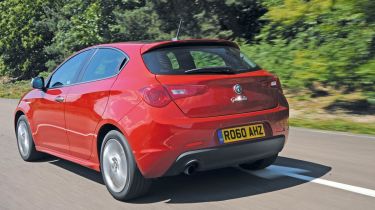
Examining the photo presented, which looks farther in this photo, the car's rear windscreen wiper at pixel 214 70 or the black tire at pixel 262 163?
the black tire at pixel 262 163

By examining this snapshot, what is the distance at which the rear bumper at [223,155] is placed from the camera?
484cm

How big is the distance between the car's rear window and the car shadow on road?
1217 millimetres

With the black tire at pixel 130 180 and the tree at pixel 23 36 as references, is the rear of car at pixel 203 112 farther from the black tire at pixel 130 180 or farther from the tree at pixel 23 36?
the tree at pixel 23 36

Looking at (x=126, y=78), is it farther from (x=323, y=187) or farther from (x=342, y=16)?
(x=342, y=16)

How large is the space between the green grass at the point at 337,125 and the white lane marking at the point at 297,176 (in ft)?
10.1

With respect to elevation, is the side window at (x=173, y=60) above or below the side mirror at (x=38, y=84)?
above

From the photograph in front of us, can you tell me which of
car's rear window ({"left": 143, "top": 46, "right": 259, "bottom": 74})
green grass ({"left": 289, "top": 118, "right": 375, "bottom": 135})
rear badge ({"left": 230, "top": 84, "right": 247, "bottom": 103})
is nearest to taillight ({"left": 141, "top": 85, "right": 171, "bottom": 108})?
car's rear window ({"left": 143, "top": 46, "right": 259, "bottom": 74})

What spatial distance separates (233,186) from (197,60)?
54.2 inches

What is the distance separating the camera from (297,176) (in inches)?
231

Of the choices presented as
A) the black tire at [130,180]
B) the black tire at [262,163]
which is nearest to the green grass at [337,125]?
the black tire at [262,163]

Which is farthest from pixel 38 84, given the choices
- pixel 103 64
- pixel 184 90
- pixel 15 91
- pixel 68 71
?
pixel 15 91

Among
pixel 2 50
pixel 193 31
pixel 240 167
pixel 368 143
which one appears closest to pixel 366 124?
pixel 368 143

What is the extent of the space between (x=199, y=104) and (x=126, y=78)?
82 centimetres

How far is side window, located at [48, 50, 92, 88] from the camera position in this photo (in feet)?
21.0
